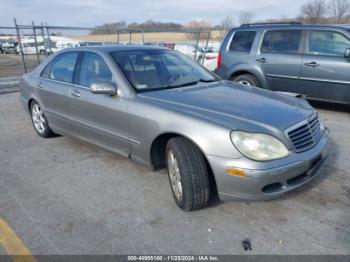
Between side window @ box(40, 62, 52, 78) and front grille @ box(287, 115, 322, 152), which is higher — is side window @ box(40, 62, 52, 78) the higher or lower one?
the higher one

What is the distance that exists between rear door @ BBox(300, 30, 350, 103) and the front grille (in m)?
3.39

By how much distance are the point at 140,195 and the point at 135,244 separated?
32.8 inches

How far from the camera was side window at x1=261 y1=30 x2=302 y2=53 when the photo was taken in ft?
22.4

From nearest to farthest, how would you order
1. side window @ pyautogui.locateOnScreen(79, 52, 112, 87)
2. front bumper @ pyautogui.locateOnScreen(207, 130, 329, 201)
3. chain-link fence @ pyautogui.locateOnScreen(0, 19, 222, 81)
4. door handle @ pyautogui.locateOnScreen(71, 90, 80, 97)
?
front bumper @ pyautogui.locateOnScreen(207, 130, 329, 201), side window @ pyautogui.locateOnScreen(79, 52, 112, 87), door handle @ pyautogui.locateOnScreen(71, 90, 80, 97), chain-link fence @ pyautogui.locateOnScreen(0, 19, 222, 81)

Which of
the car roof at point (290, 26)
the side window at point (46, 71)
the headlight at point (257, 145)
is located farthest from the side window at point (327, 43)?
the side window at point (46, 71)

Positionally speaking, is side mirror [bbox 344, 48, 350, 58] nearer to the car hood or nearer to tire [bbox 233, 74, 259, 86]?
tire [bbox 233, 74, 259, 86]

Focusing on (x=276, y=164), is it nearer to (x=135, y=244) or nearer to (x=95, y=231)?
(x=135, y=244)

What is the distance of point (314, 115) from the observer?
11.4 feet

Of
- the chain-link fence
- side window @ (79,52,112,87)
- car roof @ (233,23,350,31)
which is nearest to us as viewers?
side window @ (79,52,112,87)

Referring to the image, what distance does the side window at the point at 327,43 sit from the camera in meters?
6.26

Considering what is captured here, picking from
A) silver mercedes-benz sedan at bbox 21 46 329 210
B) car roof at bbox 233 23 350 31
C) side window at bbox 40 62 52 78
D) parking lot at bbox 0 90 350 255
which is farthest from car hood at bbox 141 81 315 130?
car roof at bbox 233 23 350 31

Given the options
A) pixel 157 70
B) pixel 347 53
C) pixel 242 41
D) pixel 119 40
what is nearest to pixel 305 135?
pixel 157 70

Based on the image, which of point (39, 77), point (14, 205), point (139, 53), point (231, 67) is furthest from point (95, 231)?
point (231, 67)

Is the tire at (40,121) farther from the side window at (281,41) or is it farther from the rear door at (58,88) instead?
the side window at (281,41)
